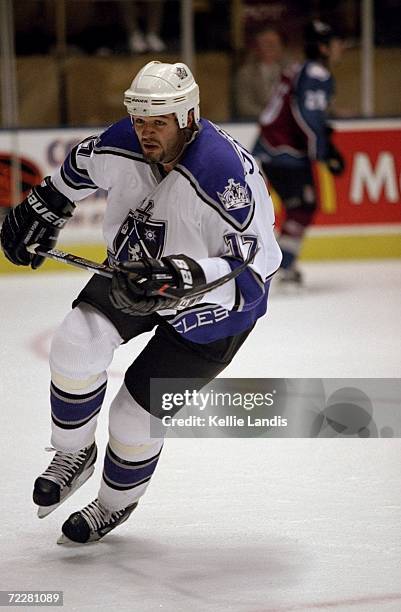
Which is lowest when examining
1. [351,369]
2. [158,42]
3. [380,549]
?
[380,549]

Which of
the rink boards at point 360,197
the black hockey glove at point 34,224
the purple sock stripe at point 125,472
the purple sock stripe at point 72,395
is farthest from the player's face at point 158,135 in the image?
the rink boards at point 360,197

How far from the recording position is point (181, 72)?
8.41ft

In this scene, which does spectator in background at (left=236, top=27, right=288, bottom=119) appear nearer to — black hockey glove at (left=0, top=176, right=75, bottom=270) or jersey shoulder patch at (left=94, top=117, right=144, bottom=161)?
black hockey glove at (left=0, top=176, right=75, bottom=270)

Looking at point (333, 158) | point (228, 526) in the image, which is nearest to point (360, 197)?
point (333, 158)

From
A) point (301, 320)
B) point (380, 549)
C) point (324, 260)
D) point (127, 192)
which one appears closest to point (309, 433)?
point (380, 549)

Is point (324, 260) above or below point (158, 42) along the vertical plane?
below

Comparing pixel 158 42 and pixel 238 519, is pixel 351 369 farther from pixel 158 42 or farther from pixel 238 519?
pixel 158 42

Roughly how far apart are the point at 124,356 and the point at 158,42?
3.06 m

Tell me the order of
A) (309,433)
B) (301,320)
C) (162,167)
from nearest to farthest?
(162,167), (309,433), (301,320)

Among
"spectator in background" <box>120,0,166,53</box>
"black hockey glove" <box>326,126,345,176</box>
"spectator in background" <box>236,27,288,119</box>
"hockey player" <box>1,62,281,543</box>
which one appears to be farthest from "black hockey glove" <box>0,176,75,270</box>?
"spectator in background" <box>120,0,166,53</box>

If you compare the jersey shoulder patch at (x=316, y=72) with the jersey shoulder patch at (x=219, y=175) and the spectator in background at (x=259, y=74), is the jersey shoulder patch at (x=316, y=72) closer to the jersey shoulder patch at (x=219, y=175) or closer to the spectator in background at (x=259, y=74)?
the spectator in background at (x=259, y=74)

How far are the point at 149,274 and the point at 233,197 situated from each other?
0.24 m

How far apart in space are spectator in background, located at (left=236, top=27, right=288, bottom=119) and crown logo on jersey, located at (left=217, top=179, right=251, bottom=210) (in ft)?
15.7

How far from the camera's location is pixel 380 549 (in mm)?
2637
